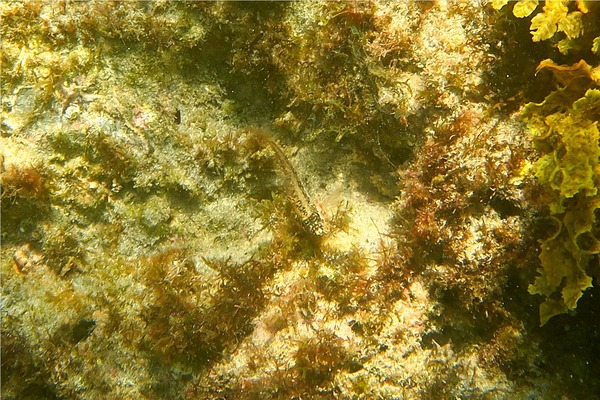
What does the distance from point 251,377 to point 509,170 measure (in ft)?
8.68

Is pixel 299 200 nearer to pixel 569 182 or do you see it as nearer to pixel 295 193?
pixel 295 193

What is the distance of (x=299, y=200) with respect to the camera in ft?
11.4

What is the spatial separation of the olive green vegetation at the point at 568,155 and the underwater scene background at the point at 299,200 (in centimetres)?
1

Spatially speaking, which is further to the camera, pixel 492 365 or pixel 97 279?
pixel 97 279

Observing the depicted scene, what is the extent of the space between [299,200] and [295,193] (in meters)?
0.09

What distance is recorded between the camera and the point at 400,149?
131 inches

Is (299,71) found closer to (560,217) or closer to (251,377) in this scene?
(560,217)

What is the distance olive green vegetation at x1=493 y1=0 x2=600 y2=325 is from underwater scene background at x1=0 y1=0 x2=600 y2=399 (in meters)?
0.01

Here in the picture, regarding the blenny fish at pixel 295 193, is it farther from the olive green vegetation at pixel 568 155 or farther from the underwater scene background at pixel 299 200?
the olive green vegetation at pixel 568 155

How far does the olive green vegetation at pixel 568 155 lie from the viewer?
7.50 feet

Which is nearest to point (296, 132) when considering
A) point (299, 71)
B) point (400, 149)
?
point (299, 71)

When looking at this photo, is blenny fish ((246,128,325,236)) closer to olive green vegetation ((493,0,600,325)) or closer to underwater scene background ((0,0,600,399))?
underwater scene background ((0,0,600,399))

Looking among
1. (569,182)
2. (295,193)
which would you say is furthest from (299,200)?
(569,182)

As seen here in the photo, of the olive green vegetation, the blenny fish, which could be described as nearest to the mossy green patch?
the olive green vegetation
